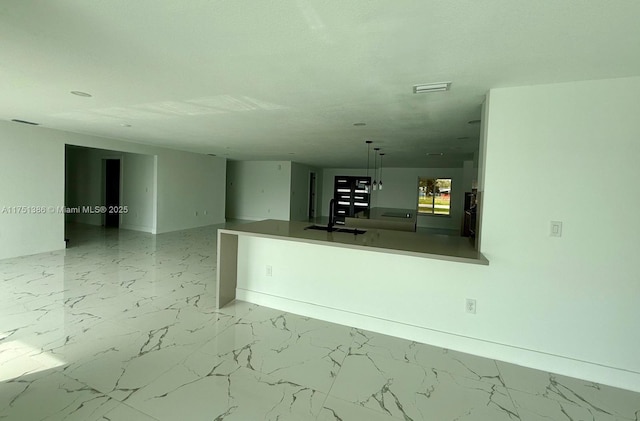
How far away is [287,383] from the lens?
2.00 meters

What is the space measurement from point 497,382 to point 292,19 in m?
2.73

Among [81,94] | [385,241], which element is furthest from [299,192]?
[385,241]

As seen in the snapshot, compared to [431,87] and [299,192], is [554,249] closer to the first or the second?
[431,87]

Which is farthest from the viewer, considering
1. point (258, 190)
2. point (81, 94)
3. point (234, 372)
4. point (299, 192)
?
point (299, 192)

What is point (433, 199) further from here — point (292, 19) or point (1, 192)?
point (1, 192)

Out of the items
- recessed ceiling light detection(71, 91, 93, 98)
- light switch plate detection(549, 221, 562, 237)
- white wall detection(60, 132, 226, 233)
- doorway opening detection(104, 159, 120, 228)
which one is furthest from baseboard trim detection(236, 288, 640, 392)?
doorway opening detection(104, 159, 120, 228)

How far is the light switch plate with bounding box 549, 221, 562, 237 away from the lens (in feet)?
7.28

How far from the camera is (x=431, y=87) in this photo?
2.42 m

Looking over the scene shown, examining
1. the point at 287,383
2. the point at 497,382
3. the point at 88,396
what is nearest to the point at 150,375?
the point at 88,396

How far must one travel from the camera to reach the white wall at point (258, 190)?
998cm

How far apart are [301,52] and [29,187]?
572 cm

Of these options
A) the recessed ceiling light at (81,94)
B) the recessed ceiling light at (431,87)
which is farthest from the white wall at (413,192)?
the recessed ceiling light at (81,94)

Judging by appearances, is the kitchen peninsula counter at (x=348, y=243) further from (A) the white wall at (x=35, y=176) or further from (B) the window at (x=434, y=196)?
(B) the window at (x=434, y=196)

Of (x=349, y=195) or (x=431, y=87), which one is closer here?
(x=431, y=87)
